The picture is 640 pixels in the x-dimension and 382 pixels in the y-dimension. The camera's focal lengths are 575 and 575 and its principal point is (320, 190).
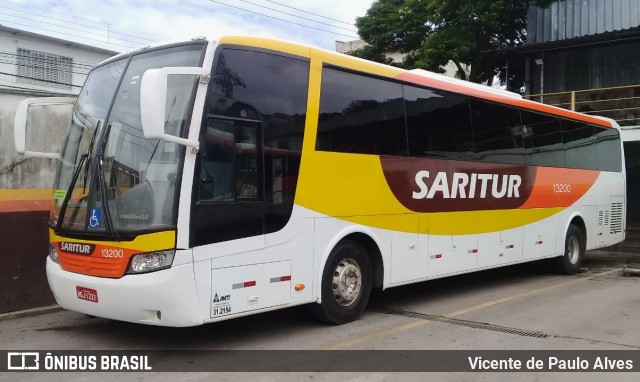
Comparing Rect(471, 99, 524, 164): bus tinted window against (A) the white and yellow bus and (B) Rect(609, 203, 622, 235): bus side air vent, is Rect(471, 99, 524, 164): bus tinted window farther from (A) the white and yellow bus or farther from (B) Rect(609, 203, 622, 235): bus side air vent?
(B) Rect(609, 203, 622, 235): bus side air vent

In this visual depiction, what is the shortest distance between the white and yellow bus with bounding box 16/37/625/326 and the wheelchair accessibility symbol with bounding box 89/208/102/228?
0.04 meters

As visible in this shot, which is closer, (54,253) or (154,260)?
(154,260)

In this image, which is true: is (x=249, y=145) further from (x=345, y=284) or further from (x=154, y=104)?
(x=345, y=284)

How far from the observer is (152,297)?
5.34 metres

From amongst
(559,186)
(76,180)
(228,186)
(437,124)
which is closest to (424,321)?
(437,124)

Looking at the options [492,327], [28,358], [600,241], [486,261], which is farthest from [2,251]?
[600,241]

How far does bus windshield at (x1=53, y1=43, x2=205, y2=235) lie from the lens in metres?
5.49

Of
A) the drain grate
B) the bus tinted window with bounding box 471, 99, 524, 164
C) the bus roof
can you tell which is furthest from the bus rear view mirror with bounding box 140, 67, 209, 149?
the bus tinted window with bounding box 471, 99, 524, 164

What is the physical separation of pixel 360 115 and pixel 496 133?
3.57 meters

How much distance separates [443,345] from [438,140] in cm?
346

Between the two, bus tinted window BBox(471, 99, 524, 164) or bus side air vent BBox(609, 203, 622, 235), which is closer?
bus tinted window BBox(471, 99, 524, 164)

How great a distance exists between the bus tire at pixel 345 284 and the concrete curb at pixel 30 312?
149 inches

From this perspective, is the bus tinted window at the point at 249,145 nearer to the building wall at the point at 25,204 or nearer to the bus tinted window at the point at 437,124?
the bus tinted window at the point at 437,124

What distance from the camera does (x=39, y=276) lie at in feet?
26.3
